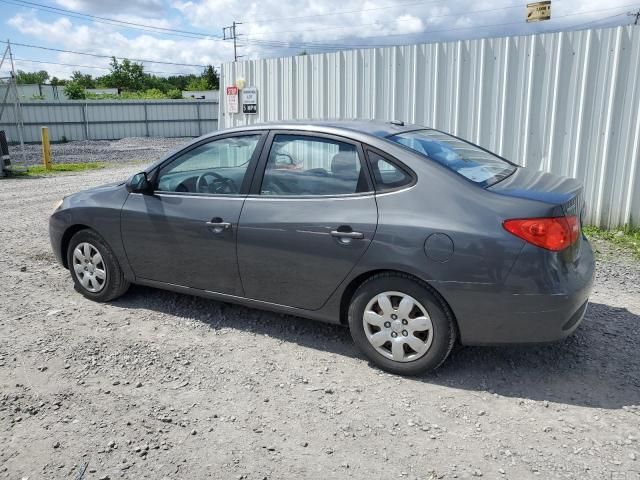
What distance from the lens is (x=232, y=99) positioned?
10.1 meters

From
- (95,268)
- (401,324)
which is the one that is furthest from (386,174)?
(95,268)

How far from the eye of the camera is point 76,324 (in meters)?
4.59

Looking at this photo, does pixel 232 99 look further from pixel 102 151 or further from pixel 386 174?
pixel 102 151

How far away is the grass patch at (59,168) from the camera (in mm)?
16611

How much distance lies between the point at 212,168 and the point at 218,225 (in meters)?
0.65

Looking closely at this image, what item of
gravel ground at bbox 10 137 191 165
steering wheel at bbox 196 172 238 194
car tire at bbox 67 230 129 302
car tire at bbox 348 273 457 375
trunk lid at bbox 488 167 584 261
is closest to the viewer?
trunk lid at bbox 488 167 584 261

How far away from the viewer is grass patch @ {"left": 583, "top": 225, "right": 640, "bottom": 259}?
21.2 ft

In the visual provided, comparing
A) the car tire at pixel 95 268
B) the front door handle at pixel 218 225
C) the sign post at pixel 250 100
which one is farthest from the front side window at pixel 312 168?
the sign post at pixel 250 100

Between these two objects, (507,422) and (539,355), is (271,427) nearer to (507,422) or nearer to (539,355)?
(507,422)

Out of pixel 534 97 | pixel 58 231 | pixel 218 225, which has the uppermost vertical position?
pixel 534 97

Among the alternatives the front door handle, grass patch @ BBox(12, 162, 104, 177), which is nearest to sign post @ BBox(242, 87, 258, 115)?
the front door handle

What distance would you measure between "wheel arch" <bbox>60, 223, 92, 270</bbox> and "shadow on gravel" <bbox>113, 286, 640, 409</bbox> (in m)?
0.91

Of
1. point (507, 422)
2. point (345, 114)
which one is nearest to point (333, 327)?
point (507, 422)

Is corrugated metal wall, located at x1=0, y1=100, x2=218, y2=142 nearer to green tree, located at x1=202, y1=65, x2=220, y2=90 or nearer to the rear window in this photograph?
the rear window
